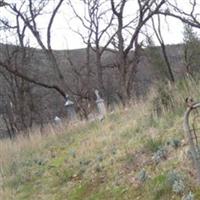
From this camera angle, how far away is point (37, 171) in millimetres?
9656

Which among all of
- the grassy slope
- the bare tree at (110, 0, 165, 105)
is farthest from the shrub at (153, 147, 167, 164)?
the bare tree at (110, 0, 165, 105)

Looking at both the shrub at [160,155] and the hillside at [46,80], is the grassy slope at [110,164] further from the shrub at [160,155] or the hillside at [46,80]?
the hillside at [46,80]

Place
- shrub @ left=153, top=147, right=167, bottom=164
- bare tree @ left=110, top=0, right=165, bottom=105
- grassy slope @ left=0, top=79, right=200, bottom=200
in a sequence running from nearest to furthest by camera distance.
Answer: grassy slope @ left=0, top=79, right=200, bottom=200 < shrub @ left=153, top=147, right=167, bottom=164 < bare tree @ left=110, top=0, right=165, bottom=105

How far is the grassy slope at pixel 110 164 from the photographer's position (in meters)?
6.10

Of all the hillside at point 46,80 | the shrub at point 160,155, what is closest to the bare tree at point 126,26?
the hillside at point 46,80

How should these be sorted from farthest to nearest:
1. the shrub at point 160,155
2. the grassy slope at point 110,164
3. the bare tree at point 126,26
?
the bare tree at point 126,26, the shrub at point 160,155, the grassy slope at point 110,164

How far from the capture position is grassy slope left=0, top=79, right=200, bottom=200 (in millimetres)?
6102

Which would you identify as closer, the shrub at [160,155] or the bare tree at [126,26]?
the shrub at [160,155]

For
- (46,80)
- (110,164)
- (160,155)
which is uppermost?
(46,80)

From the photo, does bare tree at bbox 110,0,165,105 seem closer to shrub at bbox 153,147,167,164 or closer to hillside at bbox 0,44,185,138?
hillside at bbox 0,44,185,138

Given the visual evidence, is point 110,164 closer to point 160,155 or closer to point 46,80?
point 160,155

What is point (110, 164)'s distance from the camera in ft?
24.7

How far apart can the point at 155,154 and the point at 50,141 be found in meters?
6.25

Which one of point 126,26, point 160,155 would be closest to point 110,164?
point 160,155
